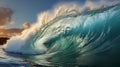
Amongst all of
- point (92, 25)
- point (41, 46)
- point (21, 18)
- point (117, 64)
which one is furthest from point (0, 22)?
point (117, 64)

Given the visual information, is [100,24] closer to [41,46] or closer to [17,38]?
[41,46]

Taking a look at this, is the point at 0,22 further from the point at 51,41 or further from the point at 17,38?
the point at 51,41

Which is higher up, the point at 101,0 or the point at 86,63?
the point at 101,0

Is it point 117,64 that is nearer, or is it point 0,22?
point 117,64

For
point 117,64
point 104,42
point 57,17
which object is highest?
point 57,17
